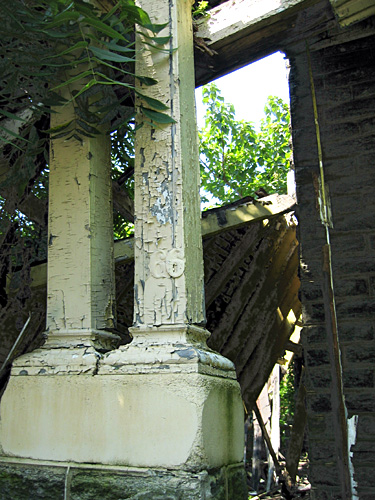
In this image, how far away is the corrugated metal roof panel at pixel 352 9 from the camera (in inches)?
98.7

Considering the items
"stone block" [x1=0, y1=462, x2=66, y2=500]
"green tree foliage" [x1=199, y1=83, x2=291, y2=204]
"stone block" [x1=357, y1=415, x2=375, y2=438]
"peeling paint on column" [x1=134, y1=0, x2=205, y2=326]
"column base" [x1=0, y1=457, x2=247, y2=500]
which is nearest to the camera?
"column base" [x1=0, y1=457, x2=247, y2=500]

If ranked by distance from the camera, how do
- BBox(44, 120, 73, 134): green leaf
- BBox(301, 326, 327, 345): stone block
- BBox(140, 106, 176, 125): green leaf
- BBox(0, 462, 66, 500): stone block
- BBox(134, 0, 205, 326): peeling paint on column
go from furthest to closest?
BBox(301, 326, 327, 345): stone block → BBox(44, 120, 73, 134): green leaf → BBox(140, 106, 176, 125): green leaf → BBox(134, 0, 205, 326): peeling paint on column → BBox(0, 462, 66, 500): stone block

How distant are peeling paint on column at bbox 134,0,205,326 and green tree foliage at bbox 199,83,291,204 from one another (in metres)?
10.2

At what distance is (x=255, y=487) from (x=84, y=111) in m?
10.2

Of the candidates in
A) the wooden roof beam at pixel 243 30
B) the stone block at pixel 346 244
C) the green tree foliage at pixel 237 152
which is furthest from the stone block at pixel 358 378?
the green tree foliage at pixel 237 152

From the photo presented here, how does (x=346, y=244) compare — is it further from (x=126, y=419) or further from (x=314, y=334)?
(x=126, y=419)

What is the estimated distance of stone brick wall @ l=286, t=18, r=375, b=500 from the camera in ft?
10.3

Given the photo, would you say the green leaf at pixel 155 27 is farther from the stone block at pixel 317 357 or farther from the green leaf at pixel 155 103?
the stone block at pixel 317 357

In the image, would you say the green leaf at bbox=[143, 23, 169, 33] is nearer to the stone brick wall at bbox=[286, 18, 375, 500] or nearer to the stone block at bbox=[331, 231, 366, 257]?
the stone brick wall at bbox=[286, 18, 375, 500]

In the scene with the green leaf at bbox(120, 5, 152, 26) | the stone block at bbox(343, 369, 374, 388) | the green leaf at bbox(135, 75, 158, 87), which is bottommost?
the stone block at bbox(343, 369, 374, 388)

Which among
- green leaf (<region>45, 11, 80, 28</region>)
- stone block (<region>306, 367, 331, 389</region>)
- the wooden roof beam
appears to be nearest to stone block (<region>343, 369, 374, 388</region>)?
stone block (<region>306, 367, 331, 389</region>)

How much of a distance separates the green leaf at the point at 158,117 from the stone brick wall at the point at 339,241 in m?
1.53

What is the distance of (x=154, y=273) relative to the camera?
1.94 meters

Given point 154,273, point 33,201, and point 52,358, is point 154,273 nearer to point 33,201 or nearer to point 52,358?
point 52,358
